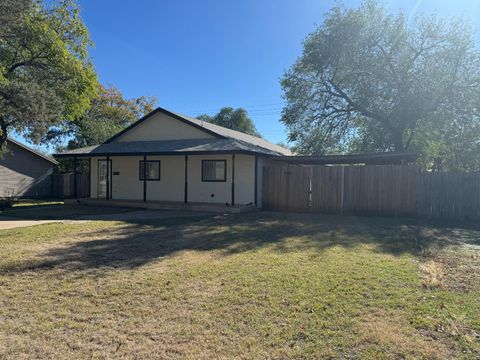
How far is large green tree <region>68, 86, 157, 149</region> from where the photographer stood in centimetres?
2904

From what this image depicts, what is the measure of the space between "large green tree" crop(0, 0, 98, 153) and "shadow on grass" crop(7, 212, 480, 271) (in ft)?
21.3

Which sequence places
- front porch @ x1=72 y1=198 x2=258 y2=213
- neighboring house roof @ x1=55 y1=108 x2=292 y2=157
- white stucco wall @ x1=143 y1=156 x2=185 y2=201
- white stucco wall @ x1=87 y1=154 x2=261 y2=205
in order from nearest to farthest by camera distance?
front porch @ x1=72 y1=198 x2=258 y2=213 → neighboring house roof @ x1=55 y1=108 x2=292 y2=157 → white stucco wall @ x1=87 y1=154 x2=261 y2=205 → white stucco wall @ x1=143 y1=156 x2=185 y2=201

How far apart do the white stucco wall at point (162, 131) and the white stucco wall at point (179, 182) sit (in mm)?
1438

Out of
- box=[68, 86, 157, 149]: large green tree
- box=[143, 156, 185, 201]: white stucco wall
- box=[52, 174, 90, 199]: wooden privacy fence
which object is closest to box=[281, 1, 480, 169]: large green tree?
box=[143, 156, 185, 201]: white stucco wall

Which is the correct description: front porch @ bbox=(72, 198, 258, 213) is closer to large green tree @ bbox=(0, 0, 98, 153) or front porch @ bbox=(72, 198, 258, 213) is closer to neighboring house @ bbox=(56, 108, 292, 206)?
neighboring house @ bbox=(56, 108, 292, 206)

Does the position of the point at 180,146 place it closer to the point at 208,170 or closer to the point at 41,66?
the point at 208,170

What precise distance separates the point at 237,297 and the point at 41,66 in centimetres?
1708

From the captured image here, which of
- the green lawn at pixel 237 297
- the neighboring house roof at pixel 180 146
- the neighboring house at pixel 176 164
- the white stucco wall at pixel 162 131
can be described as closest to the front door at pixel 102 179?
the neighboring house at pixel 176 164

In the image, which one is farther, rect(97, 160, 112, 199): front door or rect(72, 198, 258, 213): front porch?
rect(97, 160, 112, 199): front door

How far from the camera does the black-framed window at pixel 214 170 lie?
54.4ft

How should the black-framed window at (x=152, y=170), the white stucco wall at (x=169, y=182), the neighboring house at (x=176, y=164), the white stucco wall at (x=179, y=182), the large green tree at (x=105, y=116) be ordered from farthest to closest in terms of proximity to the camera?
the large green tree at (x=105, y=116)
the black-framed window at (x=152, y=170)
the white stucco wall at (x=169, y=182)
the white stucco wall at (x=179, y=182)
the neighboring house at (x=176, y=164)

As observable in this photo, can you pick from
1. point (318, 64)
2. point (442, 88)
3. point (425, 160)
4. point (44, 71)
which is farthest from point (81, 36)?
point (425, 160)

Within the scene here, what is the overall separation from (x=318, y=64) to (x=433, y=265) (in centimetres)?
1468

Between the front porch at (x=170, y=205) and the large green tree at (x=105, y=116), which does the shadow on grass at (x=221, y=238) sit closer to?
the front porch at (x=170, y=205)
